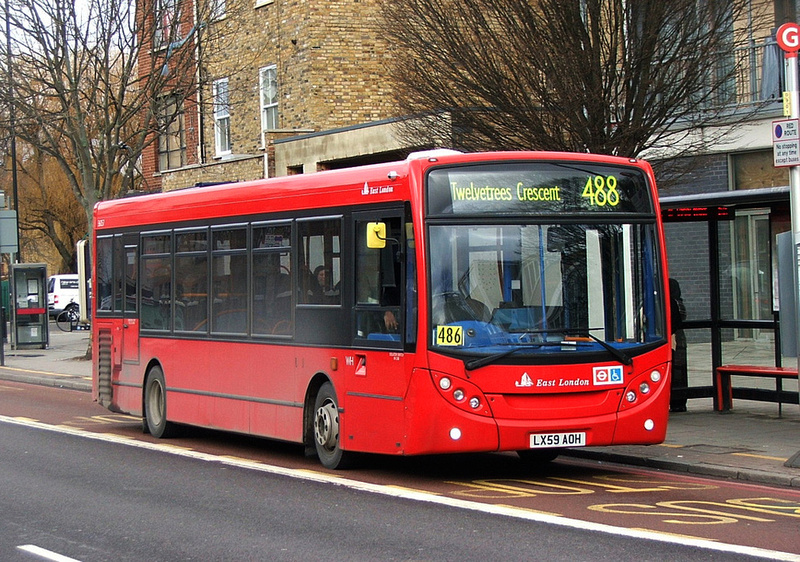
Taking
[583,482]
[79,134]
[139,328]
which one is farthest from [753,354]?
[79,134]

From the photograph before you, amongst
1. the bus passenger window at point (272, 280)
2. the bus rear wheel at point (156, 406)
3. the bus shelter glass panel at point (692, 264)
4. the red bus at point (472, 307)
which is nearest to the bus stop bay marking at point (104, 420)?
the bus rear wheel at point (156, 406)

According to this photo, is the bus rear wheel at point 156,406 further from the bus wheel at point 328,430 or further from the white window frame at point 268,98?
the white window frame at point 268,98

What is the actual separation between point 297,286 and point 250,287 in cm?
112

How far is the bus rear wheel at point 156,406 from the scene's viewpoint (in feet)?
52.0

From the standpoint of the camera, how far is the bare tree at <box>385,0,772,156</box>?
612 inches

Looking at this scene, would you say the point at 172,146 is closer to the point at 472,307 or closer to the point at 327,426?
the point at 327,426

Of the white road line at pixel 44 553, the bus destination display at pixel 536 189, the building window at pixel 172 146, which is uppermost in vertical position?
the building window at pixel 172 146

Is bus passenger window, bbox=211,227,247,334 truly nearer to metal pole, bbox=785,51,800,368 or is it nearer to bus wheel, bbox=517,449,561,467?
bus wheel, bbox=517,449,561,467

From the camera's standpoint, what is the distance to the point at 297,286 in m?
12.7

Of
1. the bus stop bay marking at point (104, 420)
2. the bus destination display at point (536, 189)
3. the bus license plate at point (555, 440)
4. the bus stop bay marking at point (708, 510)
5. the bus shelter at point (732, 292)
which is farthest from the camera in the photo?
the bus stop bay marking at point (104, 420)

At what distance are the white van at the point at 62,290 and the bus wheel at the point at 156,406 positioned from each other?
40122mm

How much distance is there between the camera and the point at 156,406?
16.1 m

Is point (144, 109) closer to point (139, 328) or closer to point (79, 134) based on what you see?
point (79, 134)

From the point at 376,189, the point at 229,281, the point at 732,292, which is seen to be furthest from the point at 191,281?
the point at 732,292
